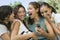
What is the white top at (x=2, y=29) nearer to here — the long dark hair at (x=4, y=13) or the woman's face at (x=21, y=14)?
the long dark hair at (x=4, y=13)

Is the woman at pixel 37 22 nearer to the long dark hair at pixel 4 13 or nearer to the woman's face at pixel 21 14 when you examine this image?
the woman's face at pixel 21 14

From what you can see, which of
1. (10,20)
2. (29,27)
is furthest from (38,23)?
(10,20)

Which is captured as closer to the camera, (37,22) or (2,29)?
(2,29)

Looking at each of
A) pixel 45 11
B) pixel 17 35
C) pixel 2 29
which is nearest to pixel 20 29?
pixel 17 35

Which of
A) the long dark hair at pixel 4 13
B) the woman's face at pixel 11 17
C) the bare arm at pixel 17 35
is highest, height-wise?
the long dark hair at pixel 4 13

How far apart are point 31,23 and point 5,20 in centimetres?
23

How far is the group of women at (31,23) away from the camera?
1.51 meters

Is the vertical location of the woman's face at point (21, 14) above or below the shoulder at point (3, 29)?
above

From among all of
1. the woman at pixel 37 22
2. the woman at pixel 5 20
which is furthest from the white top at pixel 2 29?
the woman at pixel 37 22

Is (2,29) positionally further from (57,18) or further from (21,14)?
(57,18)

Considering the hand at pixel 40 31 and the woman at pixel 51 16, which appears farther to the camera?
the woman at pixel 51 16

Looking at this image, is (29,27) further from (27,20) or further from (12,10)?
(12,10)

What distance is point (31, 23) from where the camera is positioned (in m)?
1.66

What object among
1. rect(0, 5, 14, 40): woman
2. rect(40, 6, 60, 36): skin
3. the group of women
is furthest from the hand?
rect(0, 5, 14, 40): woman
